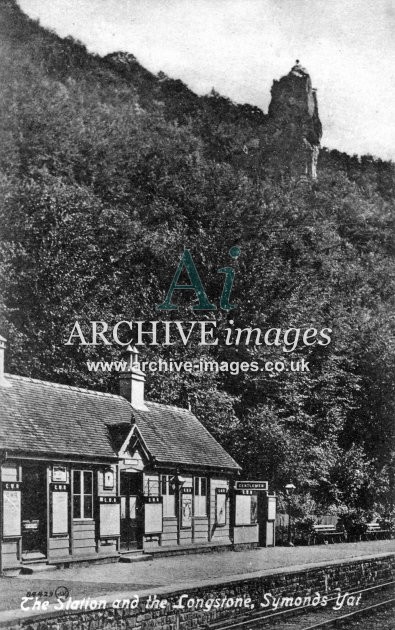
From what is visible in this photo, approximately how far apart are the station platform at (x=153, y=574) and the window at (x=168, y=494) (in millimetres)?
1336

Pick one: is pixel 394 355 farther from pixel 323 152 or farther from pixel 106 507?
pixel 323 152

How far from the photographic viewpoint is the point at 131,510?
23.0 meters

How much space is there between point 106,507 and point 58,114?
34.7 meters

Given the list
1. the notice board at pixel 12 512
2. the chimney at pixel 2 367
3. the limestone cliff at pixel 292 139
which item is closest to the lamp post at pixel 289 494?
the chimney at pixel 2 367

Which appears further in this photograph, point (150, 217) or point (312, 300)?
point (150, 217)

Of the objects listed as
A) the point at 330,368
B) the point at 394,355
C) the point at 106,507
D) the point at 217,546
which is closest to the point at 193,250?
the point at 330,368

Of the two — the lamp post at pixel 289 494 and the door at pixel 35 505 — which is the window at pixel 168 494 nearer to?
the door at pixel 35 505

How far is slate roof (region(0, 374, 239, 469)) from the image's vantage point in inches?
773

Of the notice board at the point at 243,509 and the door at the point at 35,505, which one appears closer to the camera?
the door at the point at 35,505

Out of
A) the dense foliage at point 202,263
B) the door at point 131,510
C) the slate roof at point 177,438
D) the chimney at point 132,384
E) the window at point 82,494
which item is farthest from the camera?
the dense foliage at point 202,263

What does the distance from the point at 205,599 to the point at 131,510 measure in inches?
368

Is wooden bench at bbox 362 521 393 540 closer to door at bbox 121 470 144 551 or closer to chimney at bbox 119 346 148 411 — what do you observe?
chimney at bbox 119 346 148 411

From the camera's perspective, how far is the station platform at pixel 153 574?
46.6ft

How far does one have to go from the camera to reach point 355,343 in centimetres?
4472
